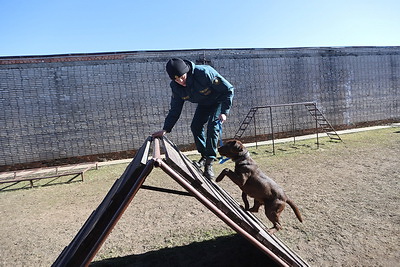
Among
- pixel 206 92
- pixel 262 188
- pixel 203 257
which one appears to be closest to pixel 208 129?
pixel 206 92

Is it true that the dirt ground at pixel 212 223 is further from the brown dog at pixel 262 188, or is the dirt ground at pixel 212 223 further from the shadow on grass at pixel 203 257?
the brown dog at pixel 262 188

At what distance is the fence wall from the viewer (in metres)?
8.02

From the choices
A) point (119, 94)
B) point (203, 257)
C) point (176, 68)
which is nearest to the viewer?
point (203, 257)

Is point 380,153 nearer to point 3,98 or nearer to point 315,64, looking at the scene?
point 315,64

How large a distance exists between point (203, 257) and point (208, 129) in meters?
1.45

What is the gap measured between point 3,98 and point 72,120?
2.10 m

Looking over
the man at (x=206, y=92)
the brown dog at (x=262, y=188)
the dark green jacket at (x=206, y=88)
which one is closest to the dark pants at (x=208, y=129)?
the man at (x=206, y=92)

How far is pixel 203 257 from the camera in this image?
2594mm

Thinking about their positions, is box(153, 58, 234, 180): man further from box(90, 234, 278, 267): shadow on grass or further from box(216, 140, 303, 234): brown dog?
box(90, 234, 278, 267): shadow on grass

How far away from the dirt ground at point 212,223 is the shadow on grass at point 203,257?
0.01 meters

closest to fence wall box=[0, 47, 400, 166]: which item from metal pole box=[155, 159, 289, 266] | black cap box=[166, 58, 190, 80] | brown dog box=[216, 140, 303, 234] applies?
black cap box=[166, 58, 190, 80]

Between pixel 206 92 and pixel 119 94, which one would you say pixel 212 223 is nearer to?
pixel 206 92

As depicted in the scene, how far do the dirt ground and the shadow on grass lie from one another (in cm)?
1

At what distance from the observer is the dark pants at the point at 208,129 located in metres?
3.09
